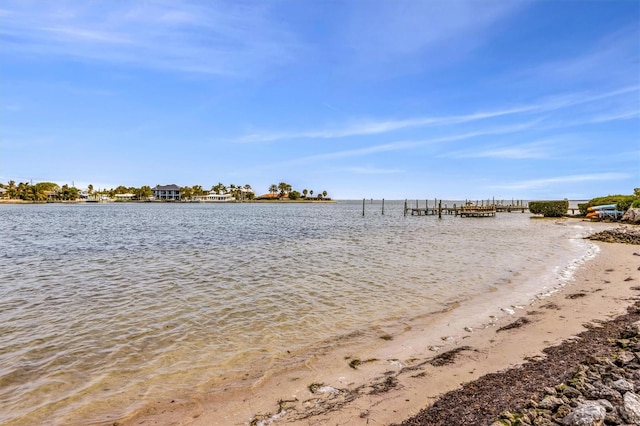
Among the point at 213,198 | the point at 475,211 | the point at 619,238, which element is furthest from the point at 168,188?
the point at 619,238

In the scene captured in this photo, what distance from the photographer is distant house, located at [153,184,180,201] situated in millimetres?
177875

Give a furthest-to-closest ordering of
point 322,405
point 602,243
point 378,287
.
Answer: point 602,243 < point 378,287 < point 322,405

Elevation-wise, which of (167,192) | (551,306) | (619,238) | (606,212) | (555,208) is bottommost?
(551,306)

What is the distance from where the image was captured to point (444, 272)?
14547mm

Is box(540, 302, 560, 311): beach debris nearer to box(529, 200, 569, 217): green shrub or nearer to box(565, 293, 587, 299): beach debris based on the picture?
box(565, 293, 587, 299): beach debris

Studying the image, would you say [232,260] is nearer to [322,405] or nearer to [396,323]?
[396,323]

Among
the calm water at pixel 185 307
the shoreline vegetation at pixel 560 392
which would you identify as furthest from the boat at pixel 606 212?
the shoreline vegetation at pixel 560 392

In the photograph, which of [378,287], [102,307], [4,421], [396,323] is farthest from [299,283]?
[4,421]

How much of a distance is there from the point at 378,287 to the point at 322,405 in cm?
751

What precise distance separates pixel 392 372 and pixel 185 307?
6211 millimetres

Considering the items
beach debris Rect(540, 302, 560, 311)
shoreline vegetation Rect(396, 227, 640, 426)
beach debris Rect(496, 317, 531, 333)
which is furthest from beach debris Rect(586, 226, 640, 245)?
shoreline vegetation Rect(396, 227, 640, 426)

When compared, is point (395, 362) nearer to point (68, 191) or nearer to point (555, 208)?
point (555, 208)

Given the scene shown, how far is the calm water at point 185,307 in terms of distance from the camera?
18.6 ft

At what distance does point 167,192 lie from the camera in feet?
586
